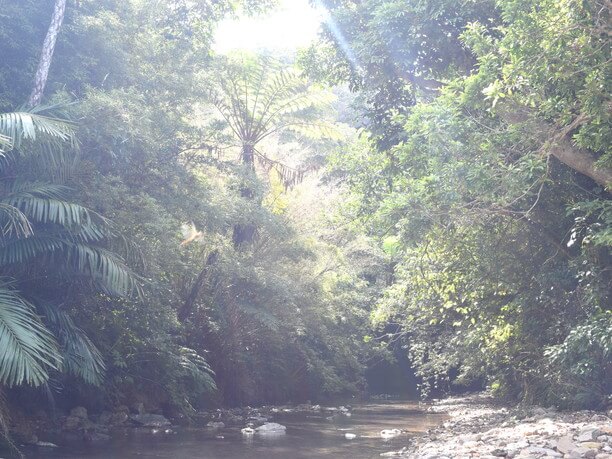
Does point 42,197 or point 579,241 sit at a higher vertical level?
point 42,197

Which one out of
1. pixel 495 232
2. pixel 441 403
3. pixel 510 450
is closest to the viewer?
pixel 510 450

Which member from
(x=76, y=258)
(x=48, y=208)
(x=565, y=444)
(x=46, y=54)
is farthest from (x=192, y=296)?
(x=565, y=444)

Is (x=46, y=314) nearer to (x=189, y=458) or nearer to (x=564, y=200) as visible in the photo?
(x=189, y=458)

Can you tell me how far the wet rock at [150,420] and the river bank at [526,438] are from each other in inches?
215

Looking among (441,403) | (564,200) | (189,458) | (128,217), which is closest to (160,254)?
(128,217)

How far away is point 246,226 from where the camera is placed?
2028 centimetres

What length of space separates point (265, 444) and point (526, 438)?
5131 millimetres

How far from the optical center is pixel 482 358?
16.7 meters

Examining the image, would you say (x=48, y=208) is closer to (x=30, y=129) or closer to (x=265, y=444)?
(x=30, y=129)

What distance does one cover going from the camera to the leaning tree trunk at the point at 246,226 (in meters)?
19.6

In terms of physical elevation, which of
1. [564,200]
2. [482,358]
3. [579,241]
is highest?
[564,200]

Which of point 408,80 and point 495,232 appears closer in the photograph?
point 495,232

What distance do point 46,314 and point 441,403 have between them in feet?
51.0

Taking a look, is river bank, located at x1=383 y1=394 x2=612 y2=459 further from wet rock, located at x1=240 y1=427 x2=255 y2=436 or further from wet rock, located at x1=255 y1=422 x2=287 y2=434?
wet rock, located at x1=240 y1=427 x2=255 y2=436
